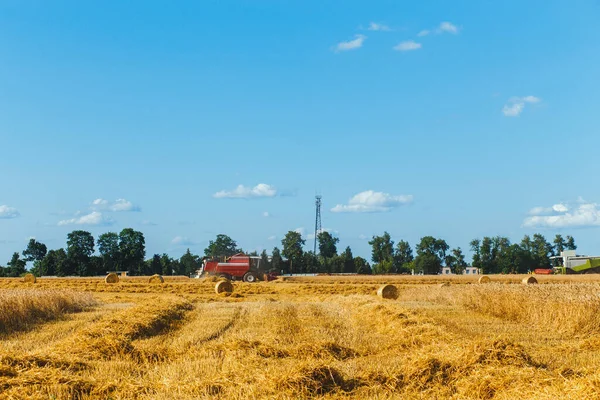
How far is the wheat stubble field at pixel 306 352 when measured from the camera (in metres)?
8.37

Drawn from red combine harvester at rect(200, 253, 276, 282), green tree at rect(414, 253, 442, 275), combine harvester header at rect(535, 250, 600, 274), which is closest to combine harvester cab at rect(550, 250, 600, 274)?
combine harvester header at rect(535, 250, 600, 274)

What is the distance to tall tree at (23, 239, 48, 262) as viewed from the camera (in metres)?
110

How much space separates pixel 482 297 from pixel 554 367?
11529 millimetres

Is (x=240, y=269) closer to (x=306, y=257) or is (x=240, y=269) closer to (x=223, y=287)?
(x=223, y=287)

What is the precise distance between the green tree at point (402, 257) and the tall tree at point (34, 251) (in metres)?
68.7

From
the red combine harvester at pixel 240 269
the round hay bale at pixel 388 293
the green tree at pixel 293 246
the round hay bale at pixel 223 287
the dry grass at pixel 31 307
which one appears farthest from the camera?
the green tree at pixel 293 246

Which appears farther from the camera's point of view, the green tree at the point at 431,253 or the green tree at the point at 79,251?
the green tree at the point at 431,253

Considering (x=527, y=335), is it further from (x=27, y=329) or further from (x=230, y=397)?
(x=27, y=329)

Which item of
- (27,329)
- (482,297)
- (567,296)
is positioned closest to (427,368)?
(567,296)

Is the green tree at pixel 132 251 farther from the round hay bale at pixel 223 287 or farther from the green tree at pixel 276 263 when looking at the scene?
the round hay bale at pixel 223 287

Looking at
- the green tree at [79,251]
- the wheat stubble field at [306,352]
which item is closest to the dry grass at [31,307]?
the wheat stubble field at [306,352]

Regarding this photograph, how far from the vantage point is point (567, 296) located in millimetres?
16984

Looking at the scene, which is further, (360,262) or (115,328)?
(360,262)

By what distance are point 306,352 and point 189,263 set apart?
376ft
